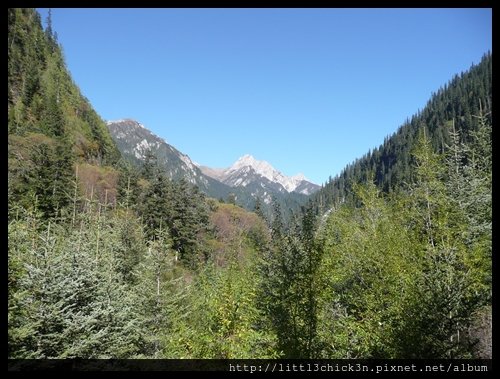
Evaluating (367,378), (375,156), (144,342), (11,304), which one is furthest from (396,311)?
(375,156)

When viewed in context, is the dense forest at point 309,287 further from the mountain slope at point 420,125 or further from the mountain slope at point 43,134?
the mountain slope at point 420,125

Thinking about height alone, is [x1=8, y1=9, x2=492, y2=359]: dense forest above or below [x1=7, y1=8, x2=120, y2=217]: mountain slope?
below

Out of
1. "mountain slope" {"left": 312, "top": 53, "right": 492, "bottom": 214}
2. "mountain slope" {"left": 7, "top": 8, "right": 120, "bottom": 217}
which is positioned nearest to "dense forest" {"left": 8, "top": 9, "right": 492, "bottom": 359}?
"mountain slope" {"left": 7, "top": 8, "right": 120, "bottom": 217}

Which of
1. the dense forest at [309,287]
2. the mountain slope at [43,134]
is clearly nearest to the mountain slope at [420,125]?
the mountain slope at [43,134]

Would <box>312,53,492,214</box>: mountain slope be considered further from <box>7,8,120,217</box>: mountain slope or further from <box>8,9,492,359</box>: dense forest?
<box>8,9,492,359</box>: dense forest

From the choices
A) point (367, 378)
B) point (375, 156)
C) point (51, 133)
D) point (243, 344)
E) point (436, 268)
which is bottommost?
point (243, 344)

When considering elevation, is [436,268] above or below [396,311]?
above

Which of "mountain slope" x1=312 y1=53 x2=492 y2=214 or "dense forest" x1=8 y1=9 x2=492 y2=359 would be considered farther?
"mountain slope" x1=312 y1=53 x2=492 y2=214

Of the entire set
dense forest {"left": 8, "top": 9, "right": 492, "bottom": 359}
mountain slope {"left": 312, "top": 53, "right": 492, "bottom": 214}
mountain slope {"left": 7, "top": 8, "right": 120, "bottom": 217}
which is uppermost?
mountain slope {"left": 312, "top": 53, "right": 492, "bottom": 214}

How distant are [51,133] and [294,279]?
43911 millimetres

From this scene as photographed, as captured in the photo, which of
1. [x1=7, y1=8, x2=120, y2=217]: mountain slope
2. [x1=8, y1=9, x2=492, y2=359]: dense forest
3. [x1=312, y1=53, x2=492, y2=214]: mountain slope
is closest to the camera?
[x1=7, y1=8, x2=120, y2=217]: mountain slope

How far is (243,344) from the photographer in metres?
10.6

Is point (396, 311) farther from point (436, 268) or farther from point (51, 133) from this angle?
point (51, 133)

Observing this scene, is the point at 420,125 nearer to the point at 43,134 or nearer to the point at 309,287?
the point at 43,134
